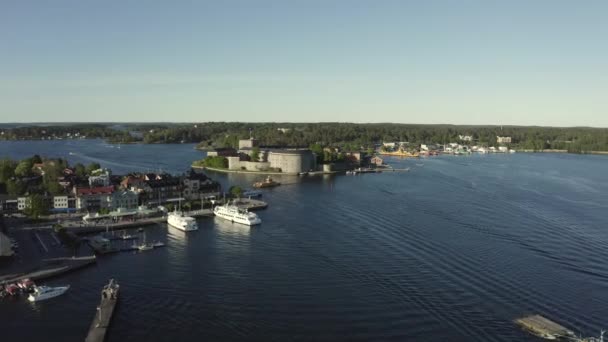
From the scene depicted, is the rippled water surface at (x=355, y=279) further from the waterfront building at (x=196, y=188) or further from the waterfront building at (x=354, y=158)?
the waterfront building at (x=354, y=158)

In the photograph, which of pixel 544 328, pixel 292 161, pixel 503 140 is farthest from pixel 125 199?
pixel 503 140

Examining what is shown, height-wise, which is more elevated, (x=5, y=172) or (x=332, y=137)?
(x=332, y=137)

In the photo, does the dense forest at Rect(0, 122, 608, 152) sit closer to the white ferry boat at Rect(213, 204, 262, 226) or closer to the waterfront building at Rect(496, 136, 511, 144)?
the waterfront building at Rect(496, 136, 511, 144)

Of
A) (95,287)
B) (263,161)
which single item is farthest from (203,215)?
(263,161)

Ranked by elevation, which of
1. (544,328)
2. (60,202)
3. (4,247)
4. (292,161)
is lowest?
(544,328)

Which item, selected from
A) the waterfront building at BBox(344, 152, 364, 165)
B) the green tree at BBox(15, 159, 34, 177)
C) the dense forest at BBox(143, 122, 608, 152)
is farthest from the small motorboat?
the dense forest at BBox(143, 122, 608, 152)

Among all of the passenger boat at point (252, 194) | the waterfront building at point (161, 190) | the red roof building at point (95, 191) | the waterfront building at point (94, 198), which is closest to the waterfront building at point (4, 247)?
the waterfront building at point (94, 198)

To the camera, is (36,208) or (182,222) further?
(36,208)

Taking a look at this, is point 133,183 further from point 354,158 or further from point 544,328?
point 354,158
